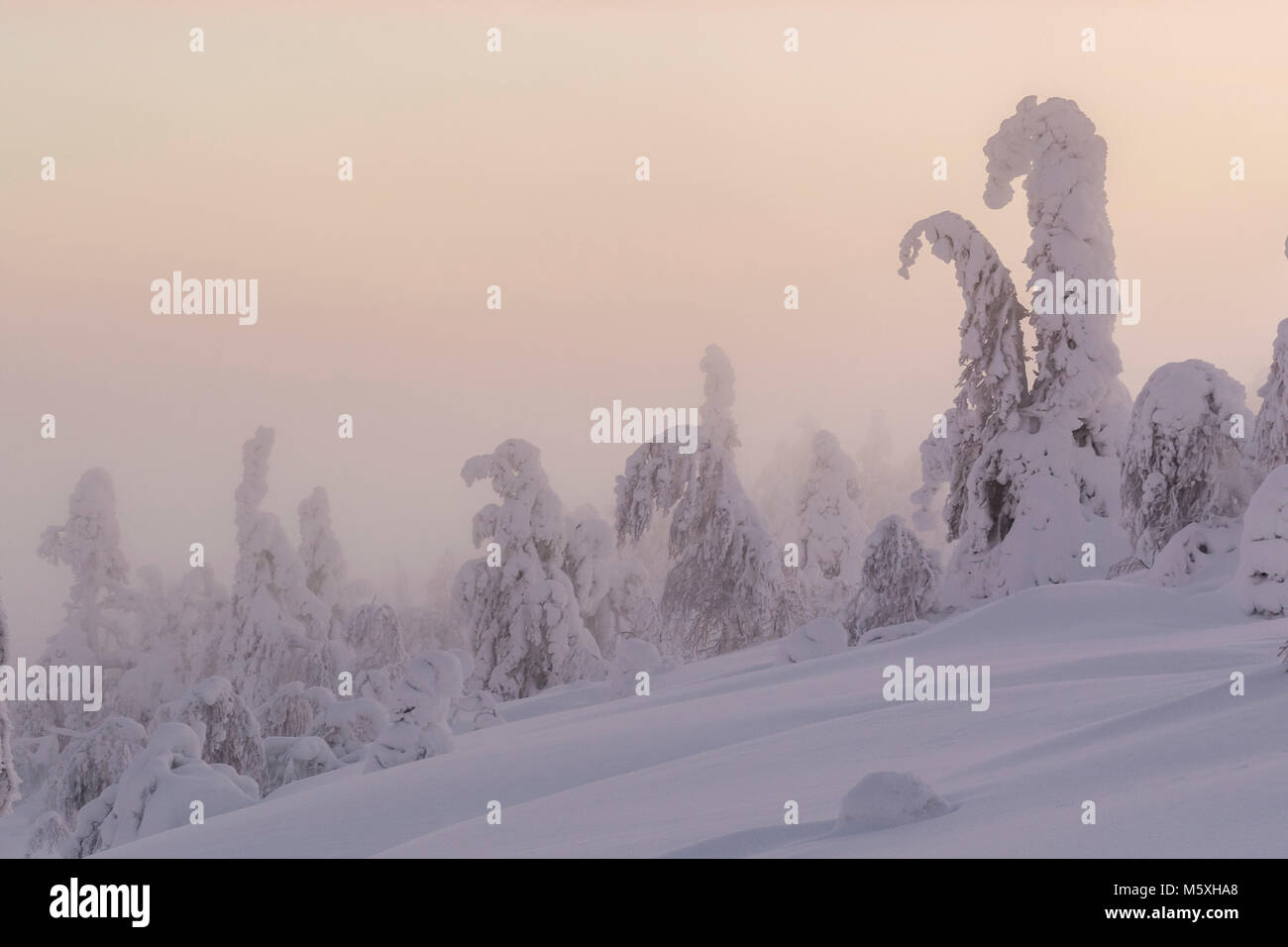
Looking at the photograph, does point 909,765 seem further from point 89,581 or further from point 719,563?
point 89,581

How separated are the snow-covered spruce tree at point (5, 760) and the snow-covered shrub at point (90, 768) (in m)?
3.99

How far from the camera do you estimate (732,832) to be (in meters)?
4.92

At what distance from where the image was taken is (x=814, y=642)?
14.0 m

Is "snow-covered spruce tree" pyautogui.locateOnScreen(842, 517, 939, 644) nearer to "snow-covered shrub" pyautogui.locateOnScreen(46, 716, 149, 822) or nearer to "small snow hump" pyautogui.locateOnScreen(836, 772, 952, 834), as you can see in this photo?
"snow-covered shrub" pyautogui.locateOnScreen(46, 716, 149, 822)

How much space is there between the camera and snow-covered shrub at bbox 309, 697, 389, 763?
1811 cm

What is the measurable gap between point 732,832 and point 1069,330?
1641cm

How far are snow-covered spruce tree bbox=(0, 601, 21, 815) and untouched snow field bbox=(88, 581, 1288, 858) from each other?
12.2 feet

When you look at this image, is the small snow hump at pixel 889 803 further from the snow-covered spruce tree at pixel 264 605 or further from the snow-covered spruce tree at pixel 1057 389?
the snow-covered spruce tree at pixel 264 605

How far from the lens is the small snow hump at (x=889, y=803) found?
15.3 feet

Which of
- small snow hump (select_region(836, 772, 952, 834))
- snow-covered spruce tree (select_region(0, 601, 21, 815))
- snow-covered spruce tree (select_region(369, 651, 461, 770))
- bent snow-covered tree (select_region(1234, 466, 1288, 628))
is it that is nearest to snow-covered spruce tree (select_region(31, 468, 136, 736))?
snow-covered spruce tree (select_region(0, 601, 21, 815))
